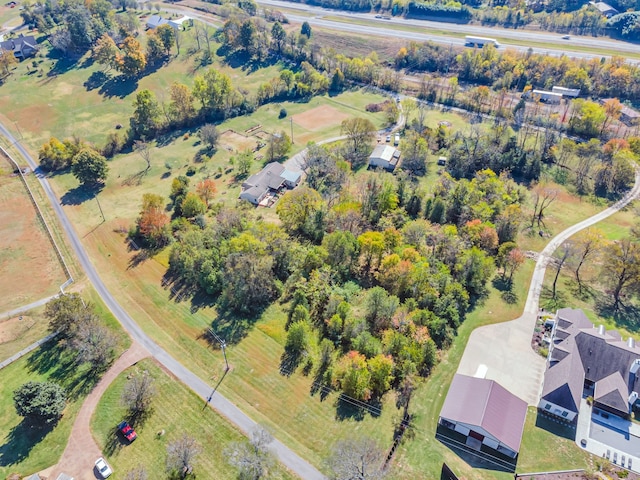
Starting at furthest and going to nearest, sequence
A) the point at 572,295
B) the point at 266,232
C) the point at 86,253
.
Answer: the point at 86,253, the point at 266,232, the point at 572,295

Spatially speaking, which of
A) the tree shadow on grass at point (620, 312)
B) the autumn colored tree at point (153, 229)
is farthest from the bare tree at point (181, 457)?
the tree shadow on grass at point (620, 312)

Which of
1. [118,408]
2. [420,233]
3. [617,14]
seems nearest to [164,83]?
[420,233]

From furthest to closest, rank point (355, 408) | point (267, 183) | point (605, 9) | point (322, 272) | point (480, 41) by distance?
point (605, 9) → point (480, 41) → point (267, 183) → point (322, 272) → point (355, 408)

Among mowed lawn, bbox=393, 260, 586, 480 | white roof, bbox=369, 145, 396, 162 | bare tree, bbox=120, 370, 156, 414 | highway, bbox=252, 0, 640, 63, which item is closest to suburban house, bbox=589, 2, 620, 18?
highway, bbox=252, 0, 640, 63

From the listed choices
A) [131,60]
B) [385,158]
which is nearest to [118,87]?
[131,60]

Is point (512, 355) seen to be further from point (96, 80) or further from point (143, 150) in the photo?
point (96, 80)

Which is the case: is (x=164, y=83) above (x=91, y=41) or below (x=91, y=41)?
below

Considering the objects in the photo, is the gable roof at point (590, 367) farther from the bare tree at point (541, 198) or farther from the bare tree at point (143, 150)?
the bare tree at point (143, 150)

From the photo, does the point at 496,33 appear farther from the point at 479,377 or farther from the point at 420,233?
the point at 479,377
